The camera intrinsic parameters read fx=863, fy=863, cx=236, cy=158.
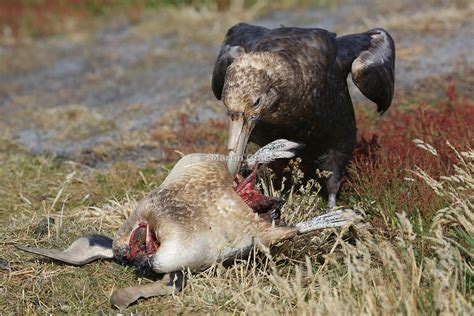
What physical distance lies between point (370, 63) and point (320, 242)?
140 centimetres

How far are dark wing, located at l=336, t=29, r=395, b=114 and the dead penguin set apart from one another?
1.15 metres

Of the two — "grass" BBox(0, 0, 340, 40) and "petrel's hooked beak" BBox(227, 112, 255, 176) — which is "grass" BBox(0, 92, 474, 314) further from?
"grass" BBox(0, 0, 340, 40)

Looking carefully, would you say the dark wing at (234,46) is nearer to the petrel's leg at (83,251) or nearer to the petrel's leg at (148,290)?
the petrel's leg at (83,251)

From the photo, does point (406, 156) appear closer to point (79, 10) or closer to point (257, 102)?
point (257, 102)

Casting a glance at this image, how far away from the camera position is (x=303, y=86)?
5188 mm

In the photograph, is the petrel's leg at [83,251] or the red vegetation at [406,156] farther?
the red vegetation at [406,156]

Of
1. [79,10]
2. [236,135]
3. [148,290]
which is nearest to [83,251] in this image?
[148,290]

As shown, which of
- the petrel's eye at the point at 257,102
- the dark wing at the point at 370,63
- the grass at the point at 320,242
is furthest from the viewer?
the dark wing at the point at 370,63

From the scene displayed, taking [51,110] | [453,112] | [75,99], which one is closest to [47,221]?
[453,112]

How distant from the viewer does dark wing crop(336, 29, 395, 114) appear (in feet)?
18.9

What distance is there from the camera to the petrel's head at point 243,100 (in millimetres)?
4809

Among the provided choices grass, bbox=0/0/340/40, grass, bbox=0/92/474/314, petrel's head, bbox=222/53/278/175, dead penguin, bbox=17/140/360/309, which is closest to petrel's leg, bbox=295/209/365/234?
dead penguin, bbox=17/140/360/309

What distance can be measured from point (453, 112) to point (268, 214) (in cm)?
296

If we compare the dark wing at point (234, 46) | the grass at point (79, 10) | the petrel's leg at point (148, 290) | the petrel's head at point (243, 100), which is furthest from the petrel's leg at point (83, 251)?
the grass at point (79, 10)
